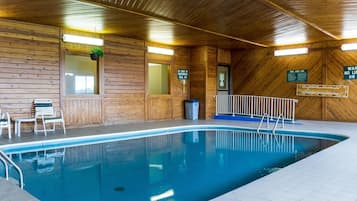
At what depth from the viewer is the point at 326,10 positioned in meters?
6.30

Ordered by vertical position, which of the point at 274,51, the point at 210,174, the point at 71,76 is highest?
the point at 274,51

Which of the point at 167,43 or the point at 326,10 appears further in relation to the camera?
the point at 167,43

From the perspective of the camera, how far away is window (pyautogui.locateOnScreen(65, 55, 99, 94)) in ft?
29.9

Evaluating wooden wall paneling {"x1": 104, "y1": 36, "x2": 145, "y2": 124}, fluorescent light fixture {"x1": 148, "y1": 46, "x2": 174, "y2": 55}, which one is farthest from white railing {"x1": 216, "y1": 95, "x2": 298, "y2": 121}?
wooden wall paneling {"x1": 104, "y1": 36, "x2": 145, "y2": 124}

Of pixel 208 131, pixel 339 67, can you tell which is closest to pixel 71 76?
pixel 208 131

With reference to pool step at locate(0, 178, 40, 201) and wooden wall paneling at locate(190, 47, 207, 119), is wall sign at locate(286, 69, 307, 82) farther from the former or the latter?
pool step at locate(0, 178, 40, 201)

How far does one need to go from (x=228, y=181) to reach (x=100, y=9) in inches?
164

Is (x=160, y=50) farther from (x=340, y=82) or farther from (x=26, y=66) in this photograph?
(x=340, y=82)

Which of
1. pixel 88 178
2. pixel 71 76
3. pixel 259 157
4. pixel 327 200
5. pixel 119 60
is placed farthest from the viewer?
pixel 119 60

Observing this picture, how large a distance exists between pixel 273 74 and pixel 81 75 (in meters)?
7.22

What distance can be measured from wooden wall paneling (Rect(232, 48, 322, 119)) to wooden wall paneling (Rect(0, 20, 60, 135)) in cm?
750

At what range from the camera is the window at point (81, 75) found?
358 inches

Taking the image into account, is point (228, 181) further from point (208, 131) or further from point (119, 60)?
point (119, 60)

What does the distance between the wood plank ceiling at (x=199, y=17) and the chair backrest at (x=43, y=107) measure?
2.02 m
